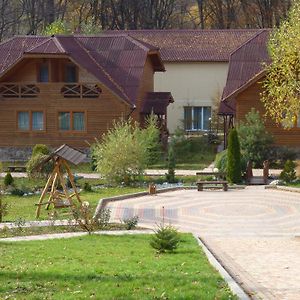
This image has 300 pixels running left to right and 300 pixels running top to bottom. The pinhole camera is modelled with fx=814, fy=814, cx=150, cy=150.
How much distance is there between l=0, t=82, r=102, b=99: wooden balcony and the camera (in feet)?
125

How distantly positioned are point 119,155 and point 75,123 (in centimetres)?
877

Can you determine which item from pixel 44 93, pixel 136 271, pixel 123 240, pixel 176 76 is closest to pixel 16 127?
pixel 44 93

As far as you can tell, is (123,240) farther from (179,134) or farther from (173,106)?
(173,106)

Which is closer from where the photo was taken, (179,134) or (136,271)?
(136,271)

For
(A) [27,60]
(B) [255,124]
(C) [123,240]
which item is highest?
(A) [27,60]

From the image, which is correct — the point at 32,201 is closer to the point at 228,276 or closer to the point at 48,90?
the point at 48,90

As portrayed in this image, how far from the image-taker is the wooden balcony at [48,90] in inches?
1497

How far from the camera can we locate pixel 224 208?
2411 centimetres

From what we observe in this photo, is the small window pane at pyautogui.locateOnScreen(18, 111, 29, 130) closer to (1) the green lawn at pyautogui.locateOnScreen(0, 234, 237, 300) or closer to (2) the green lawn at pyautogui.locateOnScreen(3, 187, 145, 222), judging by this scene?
(2) the green lawn at pyautogui.locateOnScreen(3, 187, 145, 222)

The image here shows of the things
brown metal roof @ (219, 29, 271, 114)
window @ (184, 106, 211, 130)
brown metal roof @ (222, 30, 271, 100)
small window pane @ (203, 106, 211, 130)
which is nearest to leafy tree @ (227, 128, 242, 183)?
brown metal roof @ (219, 29, 271, 114)

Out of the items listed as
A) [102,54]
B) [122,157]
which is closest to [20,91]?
[102,54]

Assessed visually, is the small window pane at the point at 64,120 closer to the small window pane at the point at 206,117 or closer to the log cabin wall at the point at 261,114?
the log cabin wall at the point at 261,114

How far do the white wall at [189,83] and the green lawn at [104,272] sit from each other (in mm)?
34192

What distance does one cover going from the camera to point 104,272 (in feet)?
38.6
